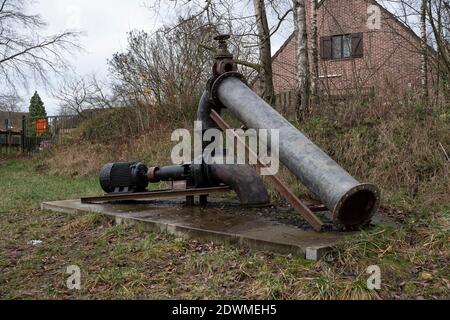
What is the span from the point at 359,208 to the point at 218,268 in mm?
1504

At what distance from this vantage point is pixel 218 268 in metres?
4.21

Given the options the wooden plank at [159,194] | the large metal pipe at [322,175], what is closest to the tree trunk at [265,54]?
the wooden plank at [159,194]

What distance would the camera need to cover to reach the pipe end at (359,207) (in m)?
4.49

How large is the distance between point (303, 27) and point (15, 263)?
25.1 feet

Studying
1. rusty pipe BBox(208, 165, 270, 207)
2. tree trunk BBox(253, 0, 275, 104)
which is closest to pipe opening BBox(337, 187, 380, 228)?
rusty pipe BBox(208, 165, 270, 207)

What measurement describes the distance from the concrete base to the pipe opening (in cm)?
19

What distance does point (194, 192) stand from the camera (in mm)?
6281

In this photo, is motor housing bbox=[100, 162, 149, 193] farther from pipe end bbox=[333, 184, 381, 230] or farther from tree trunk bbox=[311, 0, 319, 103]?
tree trunk bbox=[311, 0, 319, 103]

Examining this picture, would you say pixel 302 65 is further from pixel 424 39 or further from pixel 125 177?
pixel 125 177

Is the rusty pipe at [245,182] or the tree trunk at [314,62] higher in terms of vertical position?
the tree trunk at [314,62]

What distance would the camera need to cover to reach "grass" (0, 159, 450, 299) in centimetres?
366

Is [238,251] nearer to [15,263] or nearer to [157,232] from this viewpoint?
[157,232]

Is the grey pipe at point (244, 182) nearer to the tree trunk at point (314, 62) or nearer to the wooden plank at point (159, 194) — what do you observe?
Answer: the wooden plank at point (159, 194)
